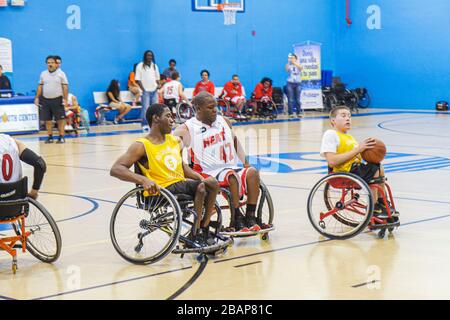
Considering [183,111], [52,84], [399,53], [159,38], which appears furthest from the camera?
[399,53]

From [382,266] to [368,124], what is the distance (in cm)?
1320

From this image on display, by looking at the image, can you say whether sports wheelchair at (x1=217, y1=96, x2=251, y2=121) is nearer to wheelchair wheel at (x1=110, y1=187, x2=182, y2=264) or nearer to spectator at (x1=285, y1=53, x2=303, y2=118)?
spectator at (x1=285, y1=53, x2=303, y2=118)

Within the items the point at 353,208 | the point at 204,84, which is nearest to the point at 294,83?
the point at 204,84

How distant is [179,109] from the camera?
18.5 metres

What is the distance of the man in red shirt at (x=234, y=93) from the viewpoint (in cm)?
2025

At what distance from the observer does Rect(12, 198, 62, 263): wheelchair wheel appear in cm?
571

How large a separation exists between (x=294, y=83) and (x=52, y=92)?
822cm

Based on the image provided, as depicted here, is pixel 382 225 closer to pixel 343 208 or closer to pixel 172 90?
pixel 343 208

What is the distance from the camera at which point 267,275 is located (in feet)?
17.8

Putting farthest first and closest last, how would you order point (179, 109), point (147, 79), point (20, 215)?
point (179, 109), point (147, 79), point (20, 215)

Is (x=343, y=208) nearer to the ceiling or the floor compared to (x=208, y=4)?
nearer to the floor

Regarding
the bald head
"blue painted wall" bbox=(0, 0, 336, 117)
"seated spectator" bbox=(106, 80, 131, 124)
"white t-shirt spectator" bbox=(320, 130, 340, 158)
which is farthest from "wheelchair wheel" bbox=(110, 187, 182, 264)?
"seated spectator" bbox=(106, 80, 131, 124)

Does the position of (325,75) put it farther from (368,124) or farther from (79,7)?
(79,7)

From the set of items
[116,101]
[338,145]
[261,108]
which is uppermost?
[338,145]
